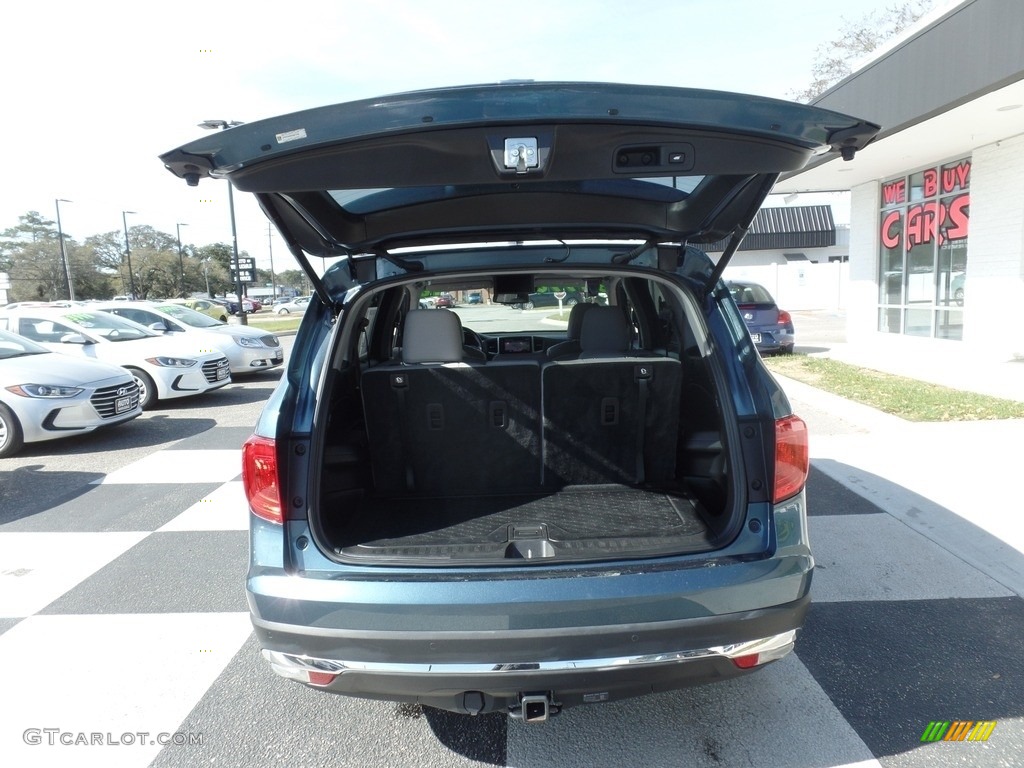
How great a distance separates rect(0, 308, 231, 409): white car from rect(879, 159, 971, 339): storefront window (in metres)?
11.5

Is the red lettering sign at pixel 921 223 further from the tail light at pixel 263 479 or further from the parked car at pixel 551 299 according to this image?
the tail light at pixel 263 479

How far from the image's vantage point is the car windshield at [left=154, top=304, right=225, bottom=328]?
11.8m

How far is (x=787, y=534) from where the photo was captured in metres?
2.29

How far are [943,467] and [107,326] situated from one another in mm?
9813

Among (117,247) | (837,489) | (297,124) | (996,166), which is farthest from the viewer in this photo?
(117,247)

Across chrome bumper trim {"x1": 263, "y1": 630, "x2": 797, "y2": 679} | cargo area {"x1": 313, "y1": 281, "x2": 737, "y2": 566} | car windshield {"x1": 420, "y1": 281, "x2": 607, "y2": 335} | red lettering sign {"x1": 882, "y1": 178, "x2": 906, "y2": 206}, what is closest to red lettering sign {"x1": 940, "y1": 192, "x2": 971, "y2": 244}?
red lettering sign {"x1": 882, "y1": 178, "x2": 906, "y2": 206}

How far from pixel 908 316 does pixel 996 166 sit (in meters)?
3.39

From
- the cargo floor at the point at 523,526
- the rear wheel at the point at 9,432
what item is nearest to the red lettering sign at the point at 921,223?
the cargo floor at the point at 523,526

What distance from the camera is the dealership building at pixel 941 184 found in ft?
25.6

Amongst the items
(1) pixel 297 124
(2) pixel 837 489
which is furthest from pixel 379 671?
(2) pixel 837 489

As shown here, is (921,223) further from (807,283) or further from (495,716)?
(807,283)

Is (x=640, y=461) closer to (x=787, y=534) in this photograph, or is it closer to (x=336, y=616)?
(x=787, y=534)

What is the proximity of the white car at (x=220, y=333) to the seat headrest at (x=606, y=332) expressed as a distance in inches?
322

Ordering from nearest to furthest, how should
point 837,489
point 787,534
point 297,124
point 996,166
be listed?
point 297,124 < point 787,534 < point 837,489 < point 996,166
